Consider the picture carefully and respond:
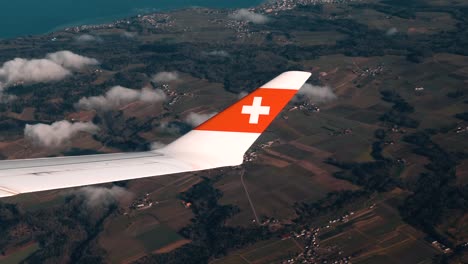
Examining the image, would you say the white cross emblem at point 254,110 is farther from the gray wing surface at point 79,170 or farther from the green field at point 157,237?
the green field at point 157,237

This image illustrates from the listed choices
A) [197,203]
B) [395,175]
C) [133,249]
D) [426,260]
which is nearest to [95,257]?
[133,249]

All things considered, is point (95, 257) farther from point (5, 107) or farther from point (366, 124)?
point (5, 107)

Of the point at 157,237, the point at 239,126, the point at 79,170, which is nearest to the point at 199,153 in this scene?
the point at 239,126

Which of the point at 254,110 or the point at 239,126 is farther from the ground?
the point at 254,110

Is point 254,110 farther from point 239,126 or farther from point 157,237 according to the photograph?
point 157,237

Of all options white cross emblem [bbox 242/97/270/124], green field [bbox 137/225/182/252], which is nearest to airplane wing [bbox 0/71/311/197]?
white cross emblem [bbox 242/97/270/124]

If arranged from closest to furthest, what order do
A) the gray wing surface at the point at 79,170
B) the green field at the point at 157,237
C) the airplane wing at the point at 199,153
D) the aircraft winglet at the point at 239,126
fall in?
the gray wing surface at the point at 79,170, the airplane wing at the point at 199,153, the aircraft winglet at the point at 239,126, the green field at the point at 157,237

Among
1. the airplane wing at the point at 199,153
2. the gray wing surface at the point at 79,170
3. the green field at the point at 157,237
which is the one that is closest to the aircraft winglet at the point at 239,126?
the airplane wing at the point at 199,153

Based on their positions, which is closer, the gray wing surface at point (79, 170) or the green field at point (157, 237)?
the gray wing surface at point (79, 170)
